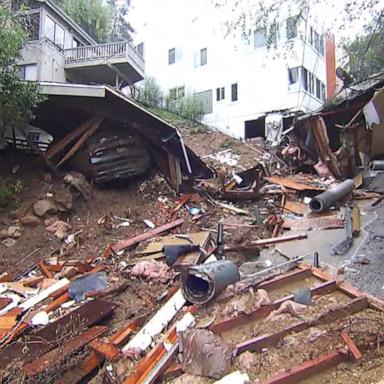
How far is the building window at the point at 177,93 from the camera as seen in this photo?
24944 mm

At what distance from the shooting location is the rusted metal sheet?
358 centimetres

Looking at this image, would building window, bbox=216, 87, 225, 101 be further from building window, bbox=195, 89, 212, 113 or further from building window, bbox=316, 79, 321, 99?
building window, bbox=316, 79, 321, 99

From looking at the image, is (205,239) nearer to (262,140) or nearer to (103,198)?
(103,198)

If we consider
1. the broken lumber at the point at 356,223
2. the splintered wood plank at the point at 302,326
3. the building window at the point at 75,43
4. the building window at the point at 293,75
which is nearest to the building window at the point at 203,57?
the building window at the point at 293,75

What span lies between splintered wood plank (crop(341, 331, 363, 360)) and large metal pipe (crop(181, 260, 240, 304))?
125 cm

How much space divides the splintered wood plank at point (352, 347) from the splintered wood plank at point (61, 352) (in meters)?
2.31

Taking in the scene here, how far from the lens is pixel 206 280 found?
392cm

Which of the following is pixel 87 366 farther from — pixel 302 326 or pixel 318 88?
pixel 318 88

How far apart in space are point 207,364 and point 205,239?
3016 millimetres

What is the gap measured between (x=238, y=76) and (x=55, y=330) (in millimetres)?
20889

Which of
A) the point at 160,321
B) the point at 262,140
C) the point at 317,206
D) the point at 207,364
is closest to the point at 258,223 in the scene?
the point at 317,206

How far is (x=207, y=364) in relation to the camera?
3037 mm

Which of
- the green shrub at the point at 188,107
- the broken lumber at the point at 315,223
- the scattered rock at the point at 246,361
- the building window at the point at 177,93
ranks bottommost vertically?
the scattered rock at the point at 246,361

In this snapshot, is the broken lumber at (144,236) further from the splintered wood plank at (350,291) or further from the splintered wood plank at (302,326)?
the splintered wood plank at (302,326)
